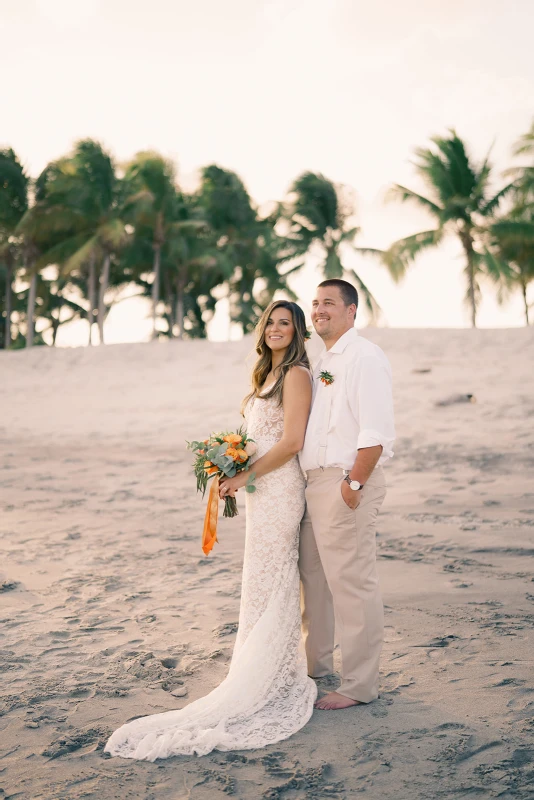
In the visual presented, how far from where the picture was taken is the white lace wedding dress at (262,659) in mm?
3066

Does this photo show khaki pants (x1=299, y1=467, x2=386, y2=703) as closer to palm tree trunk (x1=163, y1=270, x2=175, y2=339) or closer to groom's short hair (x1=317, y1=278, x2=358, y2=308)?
groom's short hair (x1=317, y1=278, x2=358, y2=308)

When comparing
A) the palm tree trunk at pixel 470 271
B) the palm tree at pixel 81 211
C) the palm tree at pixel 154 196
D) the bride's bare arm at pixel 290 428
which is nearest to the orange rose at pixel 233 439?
the bride's bare arm at pixel 290 428

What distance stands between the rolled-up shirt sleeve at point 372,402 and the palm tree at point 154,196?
25.4 metres

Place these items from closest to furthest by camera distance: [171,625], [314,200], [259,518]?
[259,518], [171,625], [314,200]

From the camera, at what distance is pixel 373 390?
3357 millimetres

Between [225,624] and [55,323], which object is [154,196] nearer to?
[55,323]

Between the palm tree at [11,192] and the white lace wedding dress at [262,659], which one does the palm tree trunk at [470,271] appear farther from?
the white lace wedding dress at [262,659]

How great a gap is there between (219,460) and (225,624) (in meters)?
1.59

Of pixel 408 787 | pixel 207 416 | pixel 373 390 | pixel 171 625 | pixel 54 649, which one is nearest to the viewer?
pixel 408 787

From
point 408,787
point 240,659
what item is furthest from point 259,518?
point 408,787

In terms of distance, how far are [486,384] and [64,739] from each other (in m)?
13.0

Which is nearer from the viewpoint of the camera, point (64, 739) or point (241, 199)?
point (64, 739)

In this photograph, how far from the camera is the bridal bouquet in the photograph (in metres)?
3.51

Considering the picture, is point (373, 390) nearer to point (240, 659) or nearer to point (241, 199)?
point (240, 659)
